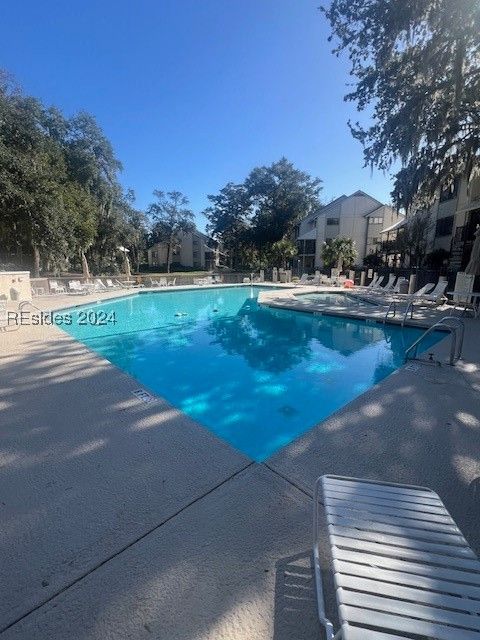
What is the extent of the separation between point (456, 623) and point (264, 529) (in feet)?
3.69

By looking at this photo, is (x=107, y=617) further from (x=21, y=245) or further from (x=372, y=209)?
(x=372, y=209)

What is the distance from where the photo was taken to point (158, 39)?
10.1 m

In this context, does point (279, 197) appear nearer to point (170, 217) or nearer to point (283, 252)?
point (283, 252)

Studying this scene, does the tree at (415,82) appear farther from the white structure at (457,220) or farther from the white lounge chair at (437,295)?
the white lounge chair at (437,295)

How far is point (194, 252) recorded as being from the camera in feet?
172

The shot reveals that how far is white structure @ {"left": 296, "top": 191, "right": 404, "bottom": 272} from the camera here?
31.1 m

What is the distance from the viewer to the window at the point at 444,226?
60.5ft

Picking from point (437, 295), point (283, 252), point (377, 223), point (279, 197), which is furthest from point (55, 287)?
point (377, 223)

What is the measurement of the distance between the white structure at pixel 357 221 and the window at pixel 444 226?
10.7 metres

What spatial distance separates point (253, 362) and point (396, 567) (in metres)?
6.01

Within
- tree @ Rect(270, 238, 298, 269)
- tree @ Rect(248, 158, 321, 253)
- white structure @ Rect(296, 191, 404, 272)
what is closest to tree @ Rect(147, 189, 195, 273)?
tree @ Rect(248, 158, 321, 253)

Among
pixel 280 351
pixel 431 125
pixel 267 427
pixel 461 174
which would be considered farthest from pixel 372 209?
pixel 267 427

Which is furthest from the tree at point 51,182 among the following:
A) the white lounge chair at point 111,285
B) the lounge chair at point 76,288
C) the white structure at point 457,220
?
the white structure at point 457,220

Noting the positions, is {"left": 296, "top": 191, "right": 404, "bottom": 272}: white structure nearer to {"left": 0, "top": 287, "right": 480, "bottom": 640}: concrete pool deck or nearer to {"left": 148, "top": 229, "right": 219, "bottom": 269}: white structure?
{"left": 148, "top": 229, "right": 219, "bottom": 269}: white structure
